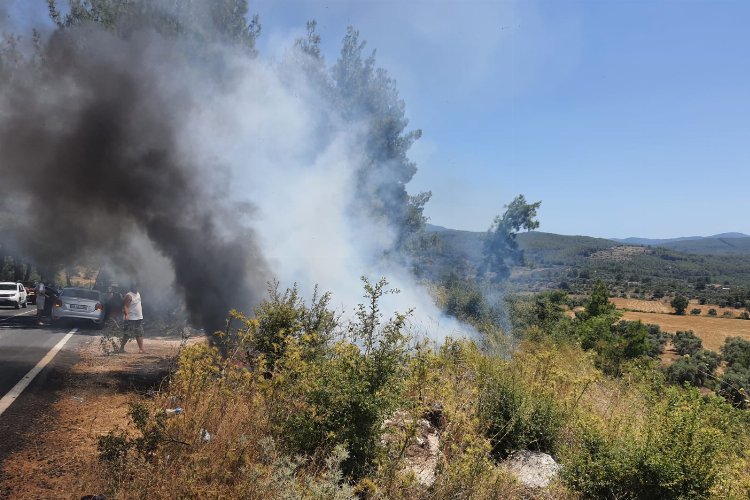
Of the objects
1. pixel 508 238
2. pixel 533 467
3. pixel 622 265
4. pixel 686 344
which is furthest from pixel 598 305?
pixel 622 265

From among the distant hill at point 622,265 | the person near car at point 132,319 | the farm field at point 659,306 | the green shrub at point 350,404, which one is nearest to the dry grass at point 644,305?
the farm field at point 659,306

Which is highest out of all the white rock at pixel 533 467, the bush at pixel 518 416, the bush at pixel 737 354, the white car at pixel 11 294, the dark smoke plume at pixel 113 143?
the dark smoke plume at pixel 113 143

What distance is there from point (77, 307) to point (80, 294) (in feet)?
2.04

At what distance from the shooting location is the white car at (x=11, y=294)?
68.2 feet

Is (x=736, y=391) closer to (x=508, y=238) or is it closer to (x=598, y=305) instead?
(x=598, y=305)

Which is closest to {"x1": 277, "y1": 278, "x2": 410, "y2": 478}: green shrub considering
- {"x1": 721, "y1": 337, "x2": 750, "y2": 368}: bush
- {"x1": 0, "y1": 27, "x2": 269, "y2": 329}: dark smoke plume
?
{"x1": 0, "y1": 27, "x2": 269, "y2": 329}: dark smoke plume

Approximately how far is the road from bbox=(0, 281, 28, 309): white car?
6817 millimetres

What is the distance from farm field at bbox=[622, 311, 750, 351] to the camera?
1658 inches

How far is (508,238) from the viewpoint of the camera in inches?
1021

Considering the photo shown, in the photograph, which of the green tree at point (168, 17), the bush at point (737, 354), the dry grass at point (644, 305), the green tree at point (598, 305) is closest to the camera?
the green tree at point (168, 17)

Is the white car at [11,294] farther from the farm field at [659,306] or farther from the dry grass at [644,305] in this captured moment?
the dry grass at [644,305]

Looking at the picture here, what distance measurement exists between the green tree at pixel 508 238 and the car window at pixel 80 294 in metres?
17.9

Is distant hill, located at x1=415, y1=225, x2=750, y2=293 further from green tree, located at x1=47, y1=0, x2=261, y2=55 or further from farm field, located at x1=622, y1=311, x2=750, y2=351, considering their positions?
green tree, located at x1=47, y1=0, x2=261, y2=55

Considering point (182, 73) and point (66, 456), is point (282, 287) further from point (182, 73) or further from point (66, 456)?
point (66, 456)
